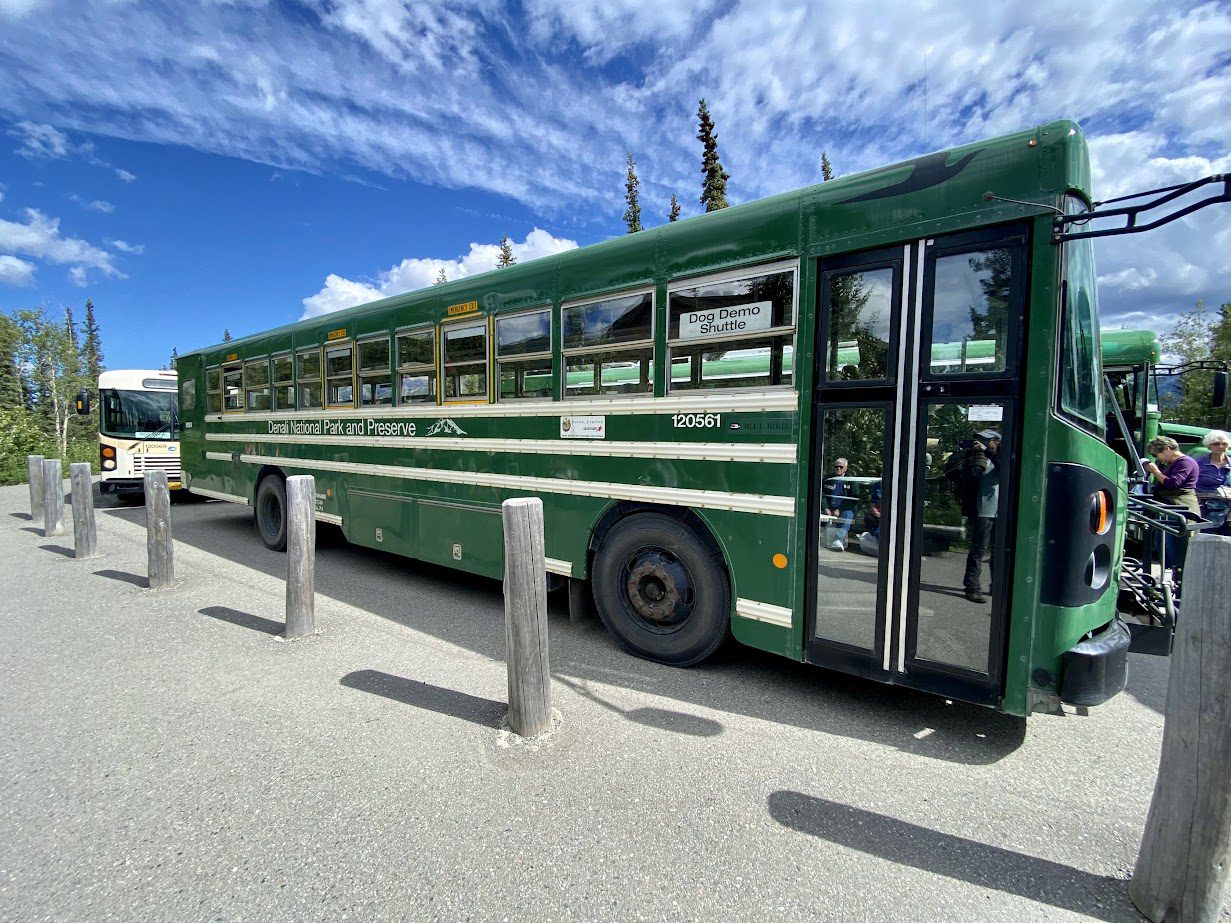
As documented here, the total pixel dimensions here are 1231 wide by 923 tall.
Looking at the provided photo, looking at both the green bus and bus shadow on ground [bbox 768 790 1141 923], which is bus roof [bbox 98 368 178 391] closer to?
the green bus

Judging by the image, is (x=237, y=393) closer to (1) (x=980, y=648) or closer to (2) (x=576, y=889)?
(2) (x=576, y=889)

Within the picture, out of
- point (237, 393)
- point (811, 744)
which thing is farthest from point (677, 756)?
point (237, 393)

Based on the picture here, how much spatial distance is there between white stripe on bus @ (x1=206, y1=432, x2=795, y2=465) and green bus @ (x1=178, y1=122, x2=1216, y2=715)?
17 millimetres

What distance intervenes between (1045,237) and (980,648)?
195 cm

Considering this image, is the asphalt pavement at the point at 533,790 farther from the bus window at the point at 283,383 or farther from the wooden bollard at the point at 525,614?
the bus window at the point at 283,383

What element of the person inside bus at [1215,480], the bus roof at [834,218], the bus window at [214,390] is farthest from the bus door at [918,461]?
the bus window at [214,390]

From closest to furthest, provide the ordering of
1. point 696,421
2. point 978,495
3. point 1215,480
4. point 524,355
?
point 978,495 < point 696,421 < point 524,355 < point 1215,480

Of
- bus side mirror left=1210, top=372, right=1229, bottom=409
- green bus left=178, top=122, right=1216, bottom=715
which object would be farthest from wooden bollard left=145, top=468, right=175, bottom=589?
bus side mirror left=1210, top=372, right=1229, bottom=409

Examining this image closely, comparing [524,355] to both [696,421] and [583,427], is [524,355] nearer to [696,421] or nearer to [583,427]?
[583,427]

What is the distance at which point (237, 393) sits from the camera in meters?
8.81

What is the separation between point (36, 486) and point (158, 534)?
7.30m

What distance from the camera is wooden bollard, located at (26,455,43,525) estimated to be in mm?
10117

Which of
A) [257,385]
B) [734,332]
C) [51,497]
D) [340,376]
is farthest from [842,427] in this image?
[51,497]

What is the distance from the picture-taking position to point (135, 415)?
13.1 m
